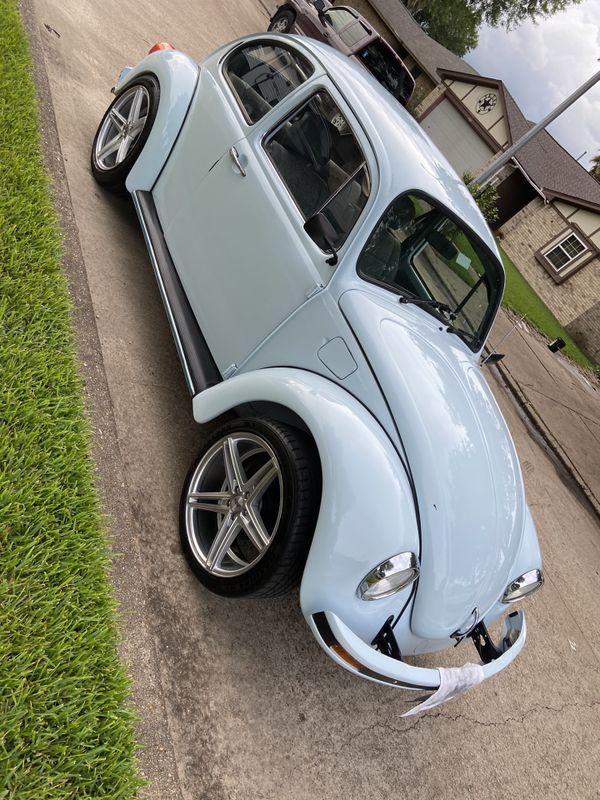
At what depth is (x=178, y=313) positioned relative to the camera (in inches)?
131

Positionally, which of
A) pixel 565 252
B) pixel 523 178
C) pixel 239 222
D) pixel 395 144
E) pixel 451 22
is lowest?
pixel 239 222

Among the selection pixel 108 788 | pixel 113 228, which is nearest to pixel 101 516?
pixel 108 788

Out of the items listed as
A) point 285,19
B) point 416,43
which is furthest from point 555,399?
point 416,43

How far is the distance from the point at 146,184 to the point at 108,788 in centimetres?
359

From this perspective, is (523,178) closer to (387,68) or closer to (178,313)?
(387,68)

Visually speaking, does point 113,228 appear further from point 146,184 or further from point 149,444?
point 149,444

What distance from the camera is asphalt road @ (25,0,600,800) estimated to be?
2197mm

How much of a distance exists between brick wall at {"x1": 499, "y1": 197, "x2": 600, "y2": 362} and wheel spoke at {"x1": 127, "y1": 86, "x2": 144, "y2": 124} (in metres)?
19.6

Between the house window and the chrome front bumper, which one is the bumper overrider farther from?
the house window

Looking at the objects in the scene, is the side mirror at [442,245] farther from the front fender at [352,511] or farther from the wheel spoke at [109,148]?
the wheel spoke at [109,148]

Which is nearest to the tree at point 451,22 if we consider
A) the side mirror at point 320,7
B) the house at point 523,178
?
the house at point 523,178

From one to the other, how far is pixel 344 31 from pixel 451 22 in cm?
3805

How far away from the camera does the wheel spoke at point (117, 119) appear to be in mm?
4203

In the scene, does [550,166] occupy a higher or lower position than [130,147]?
higher
